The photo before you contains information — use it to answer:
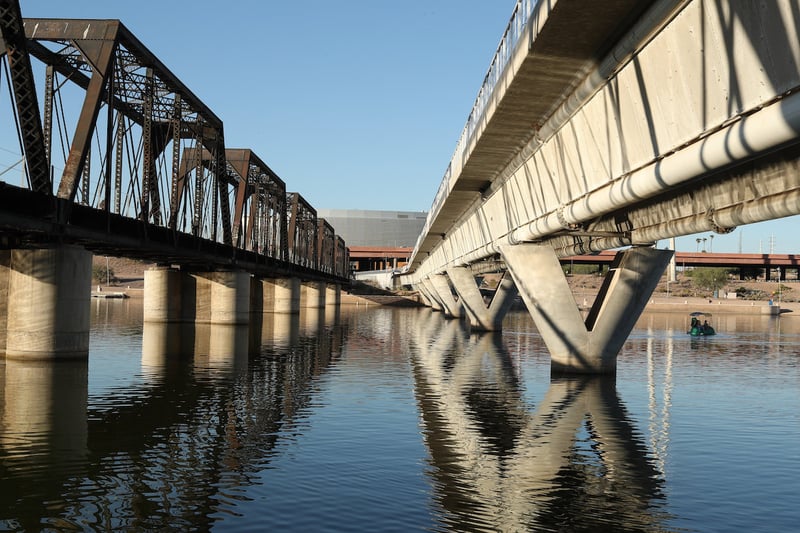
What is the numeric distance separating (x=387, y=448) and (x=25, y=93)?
20.8 m

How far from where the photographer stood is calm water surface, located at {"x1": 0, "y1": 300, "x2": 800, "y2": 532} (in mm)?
12977

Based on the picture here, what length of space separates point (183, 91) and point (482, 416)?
3486 centimetres

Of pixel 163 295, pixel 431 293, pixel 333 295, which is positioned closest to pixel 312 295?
pixel 431 293

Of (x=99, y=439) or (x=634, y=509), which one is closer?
(x=634, y=509)

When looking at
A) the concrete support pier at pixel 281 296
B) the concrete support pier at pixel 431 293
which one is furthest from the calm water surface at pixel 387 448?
the concrete support pier at pixel 431 293

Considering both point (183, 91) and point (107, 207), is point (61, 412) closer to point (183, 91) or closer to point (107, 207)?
point (107, 207)

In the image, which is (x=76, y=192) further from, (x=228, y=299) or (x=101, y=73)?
(x=228, y=299)

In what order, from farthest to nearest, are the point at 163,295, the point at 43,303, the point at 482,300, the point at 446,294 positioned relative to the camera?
the point at 446,294, the point at 482,300, the point at 163,295, the point at 43,303

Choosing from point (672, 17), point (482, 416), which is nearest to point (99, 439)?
point (482, 416)

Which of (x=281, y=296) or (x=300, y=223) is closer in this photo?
(x=281, y=296)

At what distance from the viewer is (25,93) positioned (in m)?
29.9

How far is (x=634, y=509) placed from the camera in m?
13.7

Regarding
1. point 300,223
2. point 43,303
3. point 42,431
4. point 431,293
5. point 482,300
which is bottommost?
point 42,431

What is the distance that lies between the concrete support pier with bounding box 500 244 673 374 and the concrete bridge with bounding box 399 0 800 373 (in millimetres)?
56
